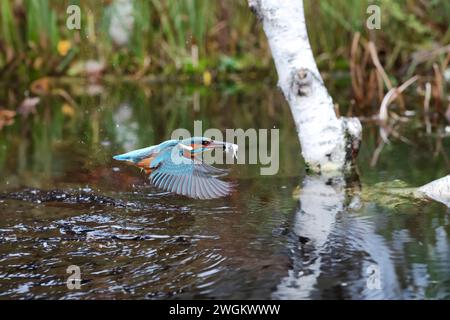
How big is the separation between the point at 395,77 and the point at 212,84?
102 inches

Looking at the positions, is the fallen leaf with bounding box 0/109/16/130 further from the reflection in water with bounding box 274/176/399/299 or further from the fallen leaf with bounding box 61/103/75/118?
the reflection in water with bounding box 274/176/399/299

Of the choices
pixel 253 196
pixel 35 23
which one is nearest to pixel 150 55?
pixel 35 23

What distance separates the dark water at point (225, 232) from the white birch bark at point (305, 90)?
18cm

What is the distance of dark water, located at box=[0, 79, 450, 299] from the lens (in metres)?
2.70

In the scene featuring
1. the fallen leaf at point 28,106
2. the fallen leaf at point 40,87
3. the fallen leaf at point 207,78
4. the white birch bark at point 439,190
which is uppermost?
the fallen leaf at point 207,78

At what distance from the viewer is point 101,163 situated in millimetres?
5047

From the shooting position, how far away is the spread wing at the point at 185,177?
3.46 meters

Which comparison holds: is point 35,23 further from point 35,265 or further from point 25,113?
point 35,265

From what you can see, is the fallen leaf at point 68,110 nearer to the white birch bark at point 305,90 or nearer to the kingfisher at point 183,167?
the white birch bark at point 305,90

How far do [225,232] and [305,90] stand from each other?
122cm

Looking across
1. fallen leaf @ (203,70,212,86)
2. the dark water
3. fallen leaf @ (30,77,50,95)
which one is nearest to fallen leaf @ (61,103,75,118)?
fallen leaf @ (30,77,50,95)

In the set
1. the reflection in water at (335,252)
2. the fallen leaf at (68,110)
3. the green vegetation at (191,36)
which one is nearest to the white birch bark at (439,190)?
the reflection in water at (335,252)

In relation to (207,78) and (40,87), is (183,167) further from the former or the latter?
(207,78)

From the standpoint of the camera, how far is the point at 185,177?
3484 mm
